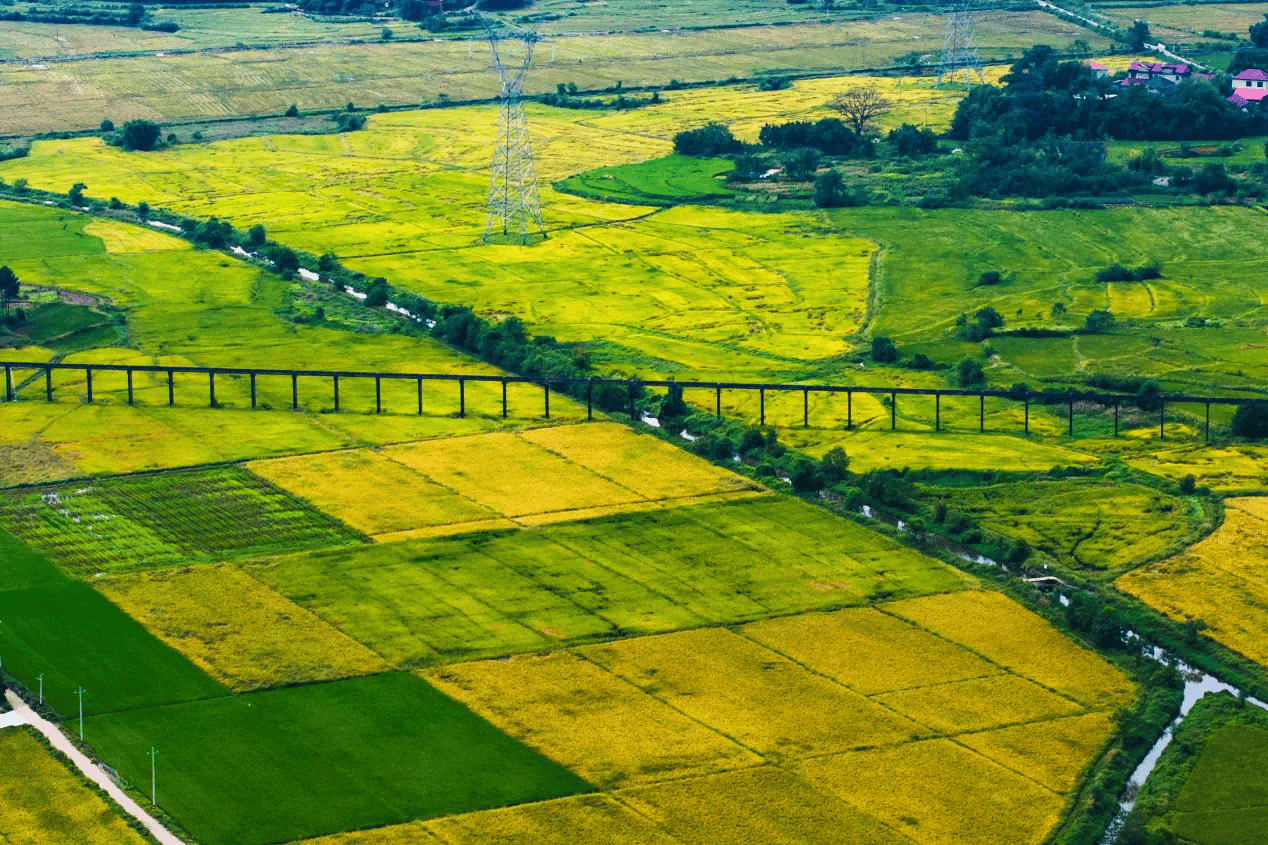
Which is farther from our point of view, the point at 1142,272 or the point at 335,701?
the point at 1142,272

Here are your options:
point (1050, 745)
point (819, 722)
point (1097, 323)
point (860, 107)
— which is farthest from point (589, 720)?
point (860, 107)

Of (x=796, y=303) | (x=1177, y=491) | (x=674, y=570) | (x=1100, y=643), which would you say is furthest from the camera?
(x=796, y=303)

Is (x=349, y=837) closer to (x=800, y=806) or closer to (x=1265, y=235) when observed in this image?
(x=800, y=806)

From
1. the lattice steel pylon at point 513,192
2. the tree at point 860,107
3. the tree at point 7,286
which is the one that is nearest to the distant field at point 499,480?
the tree at point 7,286

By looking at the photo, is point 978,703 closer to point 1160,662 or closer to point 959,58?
point 1160,662

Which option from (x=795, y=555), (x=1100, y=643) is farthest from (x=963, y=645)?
(x=795, y=555)

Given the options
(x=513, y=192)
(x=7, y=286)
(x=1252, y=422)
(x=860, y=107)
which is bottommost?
(x=7, y=286)

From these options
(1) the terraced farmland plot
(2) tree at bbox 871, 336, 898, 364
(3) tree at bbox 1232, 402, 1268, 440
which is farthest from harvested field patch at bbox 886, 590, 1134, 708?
(2) tree at bbox 871, 336, 898, 364
